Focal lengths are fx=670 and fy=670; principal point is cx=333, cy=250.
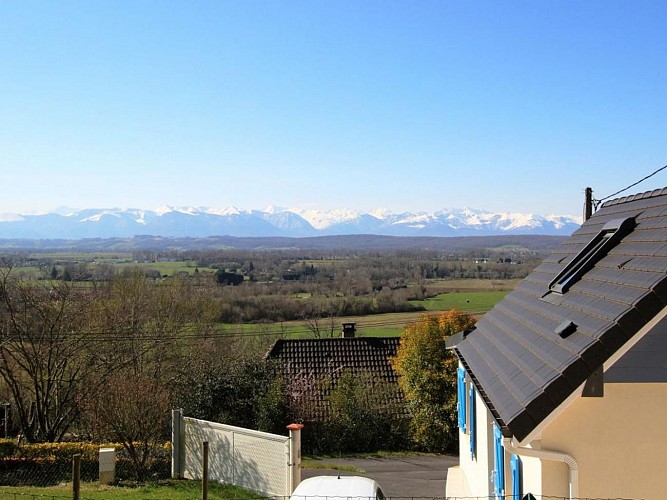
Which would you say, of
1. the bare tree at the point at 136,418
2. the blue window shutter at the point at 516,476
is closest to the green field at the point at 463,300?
the bare tree at the point at 136,418

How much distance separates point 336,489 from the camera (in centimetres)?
906

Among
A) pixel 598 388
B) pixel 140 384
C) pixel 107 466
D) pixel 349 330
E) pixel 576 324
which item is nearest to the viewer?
pixel 598 388

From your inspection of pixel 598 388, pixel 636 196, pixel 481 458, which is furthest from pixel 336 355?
pixel 598 388

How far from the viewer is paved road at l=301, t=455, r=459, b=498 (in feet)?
50.0

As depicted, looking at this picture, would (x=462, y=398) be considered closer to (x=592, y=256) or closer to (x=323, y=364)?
(x=592, y=256)

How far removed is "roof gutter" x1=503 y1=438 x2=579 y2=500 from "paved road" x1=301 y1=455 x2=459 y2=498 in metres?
9.26

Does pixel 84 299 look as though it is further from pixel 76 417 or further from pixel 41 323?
pixel 76 417

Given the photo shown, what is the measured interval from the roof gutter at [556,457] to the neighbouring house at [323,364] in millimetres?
16210

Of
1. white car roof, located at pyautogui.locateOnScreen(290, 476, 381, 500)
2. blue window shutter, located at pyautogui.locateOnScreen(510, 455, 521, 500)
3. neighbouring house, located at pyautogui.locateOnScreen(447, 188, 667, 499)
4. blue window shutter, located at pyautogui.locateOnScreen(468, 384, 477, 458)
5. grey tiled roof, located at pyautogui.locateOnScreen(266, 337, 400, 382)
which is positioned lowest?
grey tiled roof, located at pyautogui.locateOnScreen(266, 337, 400, 382)

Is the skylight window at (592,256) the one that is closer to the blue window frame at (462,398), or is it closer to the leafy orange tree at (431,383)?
the blue window frame at (462,398)

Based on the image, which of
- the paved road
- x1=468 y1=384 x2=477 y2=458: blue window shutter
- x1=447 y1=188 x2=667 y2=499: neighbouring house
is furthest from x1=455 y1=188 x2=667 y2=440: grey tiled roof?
the paved road

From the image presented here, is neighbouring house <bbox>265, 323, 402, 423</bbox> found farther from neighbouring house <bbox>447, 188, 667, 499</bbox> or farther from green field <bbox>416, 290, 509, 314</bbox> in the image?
green field <bbox>416, 290, 509, 314</bbox>

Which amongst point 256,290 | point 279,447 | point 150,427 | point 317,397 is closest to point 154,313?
point 317,397

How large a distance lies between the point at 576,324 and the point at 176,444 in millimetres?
11385
